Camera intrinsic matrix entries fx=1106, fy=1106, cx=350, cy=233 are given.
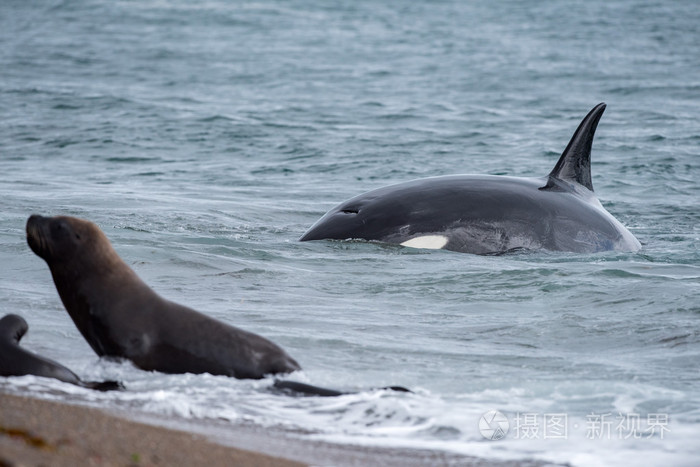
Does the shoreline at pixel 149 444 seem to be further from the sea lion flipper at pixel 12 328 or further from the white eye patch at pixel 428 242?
the white eye patch at pixel 428 242

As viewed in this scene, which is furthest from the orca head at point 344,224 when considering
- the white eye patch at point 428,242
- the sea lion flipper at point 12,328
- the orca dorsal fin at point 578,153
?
the sea lion flipper at point 12,328

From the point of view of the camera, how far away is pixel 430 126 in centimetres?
2152

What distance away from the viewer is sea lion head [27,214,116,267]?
20.6 feet

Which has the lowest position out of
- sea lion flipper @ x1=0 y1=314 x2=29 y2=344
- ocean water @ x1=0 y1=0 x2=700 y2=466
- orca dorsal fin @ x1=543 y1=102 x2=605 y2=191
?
ocean water @ x1=0 y1=0 x2=700 y2=466

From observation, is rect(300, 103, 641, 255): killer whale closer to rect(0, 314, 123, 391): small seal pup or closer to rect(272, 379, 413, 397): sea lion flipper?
rect(272, 379, 413, 397): sea lion flipper

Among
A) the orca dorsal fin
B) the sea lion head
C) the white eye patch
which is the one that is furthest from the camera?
the orca dorsal fin

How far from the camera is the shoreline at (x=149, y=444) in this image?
3945mm

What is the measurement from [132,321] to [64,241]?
671 millimetres

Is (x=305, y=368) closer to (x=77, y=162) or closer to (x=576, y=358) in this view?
(x=576, y=358)

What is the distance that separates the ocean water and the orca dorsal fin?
3.49 feet

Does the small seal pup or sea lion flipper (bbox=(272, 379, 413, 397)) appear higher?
the small seal pup

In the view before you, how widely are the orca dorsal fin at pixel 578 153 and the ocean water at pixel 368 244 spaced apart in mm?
1063

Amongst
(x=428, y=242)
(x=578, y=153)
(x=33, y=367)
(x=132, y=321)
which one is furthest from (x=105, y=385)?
(x=578, y=153)

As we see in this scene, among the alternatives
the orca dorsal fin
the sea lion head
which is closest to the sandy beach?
the sea lion head
